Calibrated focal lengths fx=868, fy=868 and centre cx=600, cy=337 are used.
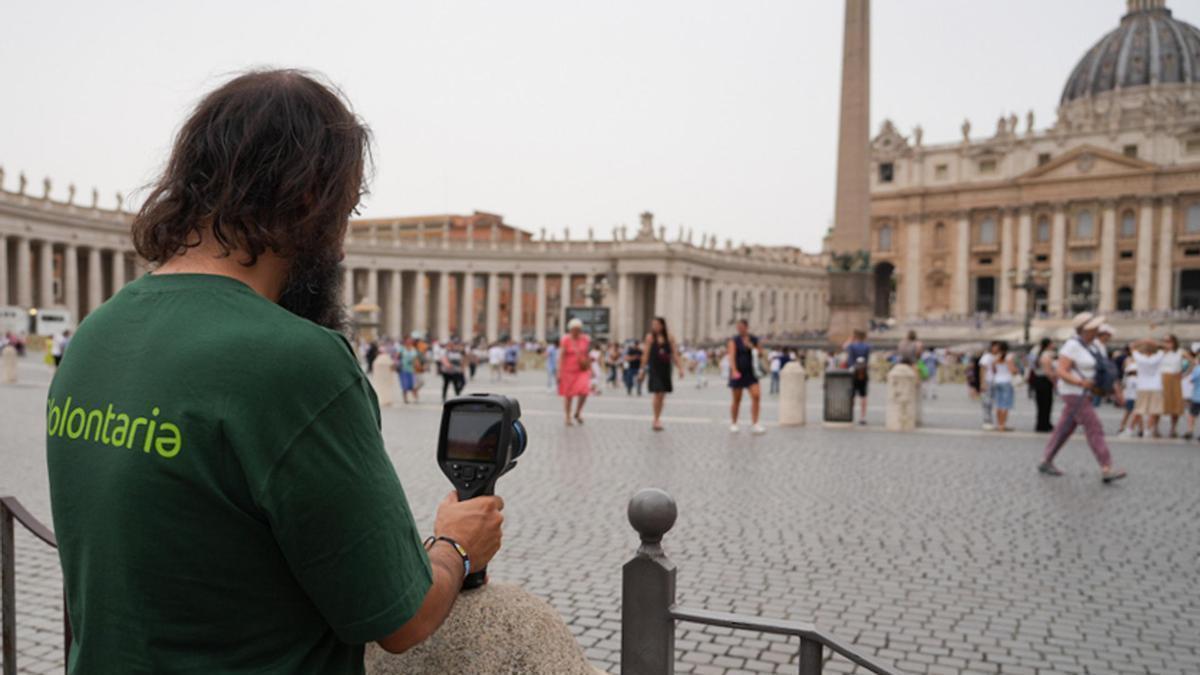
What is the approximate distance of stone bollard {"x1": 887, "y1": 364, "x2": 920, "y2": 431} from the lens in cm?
1538

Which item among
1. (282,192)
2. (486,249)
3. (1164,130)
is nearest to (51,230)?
(486,249)

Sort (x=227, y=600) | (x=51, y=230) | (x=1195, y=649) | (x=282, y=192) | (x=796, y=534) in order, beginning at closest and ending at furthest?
(x=227, y=600), (x=282, y=192), (x=1195, y=649), (x=796, y=534), (x=51, y=230)

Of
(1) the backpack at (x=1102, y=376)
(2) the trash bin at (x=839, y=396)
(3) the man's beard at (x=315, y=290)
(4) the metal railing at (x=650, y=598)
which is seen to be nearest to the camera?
(3) the man's beard at (x=315, y=290)

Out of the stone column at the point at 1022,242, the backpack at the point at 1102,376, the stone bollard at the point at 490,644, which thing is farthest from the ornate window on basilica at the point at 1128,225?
the stone bollard at the point at 490,644

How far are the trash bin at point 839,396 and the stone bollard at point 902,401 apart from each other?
2.36 feet

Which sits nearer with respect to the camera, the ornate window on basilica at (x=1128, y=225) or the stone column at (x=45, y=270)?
the stone column at (x=45, y=270)

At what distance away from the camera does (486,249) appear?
74375 millimetres

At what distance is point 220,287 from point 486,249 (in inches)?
2908

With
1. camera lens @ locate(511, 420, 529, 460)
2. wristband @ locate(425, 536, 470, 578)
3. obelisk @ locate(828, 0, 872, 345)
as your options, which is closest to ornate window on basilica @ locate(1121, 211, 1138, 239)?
obelisk @ locate(828, 0, 872, 345)

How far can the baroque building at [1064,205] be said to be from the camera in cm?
7550

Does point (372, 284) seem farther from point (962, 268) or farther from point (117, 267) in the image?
point (962, 268)

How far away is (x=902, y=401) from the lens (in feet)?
50.5

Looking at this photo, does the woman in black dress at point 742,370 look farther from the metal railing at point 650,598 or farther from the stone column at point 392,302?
the stone column at point 392,302

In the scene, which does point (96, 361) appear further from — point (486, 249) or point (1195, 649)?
point (486, 249)
